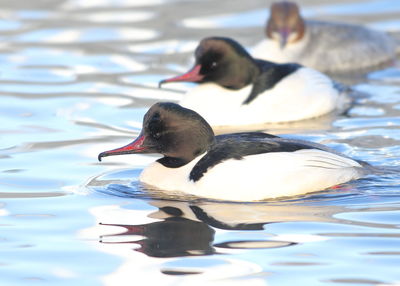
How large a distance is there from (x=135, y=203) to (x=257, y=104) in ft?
11.9

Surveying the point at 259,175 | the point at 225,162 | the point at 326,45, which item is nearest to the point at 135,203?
the point at 225,162

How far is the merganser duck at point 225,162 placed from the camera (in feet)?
27.6

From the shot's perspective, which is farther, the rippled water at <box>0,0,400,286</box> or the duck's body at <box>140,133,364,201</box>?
the duck's body at <box>140,133,364,201</box>

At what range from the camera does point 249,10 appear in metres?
17.9

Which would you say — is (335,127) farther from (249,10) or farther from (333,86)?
(249,10)

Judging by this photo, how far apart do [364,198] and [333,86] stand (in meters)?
4.41

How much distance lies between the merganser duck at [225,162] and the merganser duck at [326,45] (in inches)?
232

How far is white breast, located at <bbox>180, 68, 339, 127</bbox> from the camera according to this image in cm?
1180

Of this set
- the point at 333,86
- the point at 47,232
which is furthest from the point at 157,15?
the point at 47,232

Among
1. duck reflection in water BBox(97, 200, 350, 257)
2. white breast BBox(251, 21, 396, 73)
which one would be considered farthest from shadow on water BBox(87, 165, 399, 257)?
white breast BBox(251, 21, 396, 73)

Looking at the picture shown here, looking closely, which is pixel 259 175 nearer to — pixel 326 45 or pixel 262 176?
pixel 262 176

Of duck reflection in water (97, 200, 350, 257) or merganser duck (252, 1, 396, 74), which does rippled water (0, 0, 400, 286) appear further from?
merganser duck (252, 1, 396, 74)

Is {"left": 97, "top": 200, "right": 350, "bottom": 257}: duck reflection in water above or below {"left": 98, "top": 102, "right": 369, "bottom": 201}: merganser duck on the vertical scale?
below

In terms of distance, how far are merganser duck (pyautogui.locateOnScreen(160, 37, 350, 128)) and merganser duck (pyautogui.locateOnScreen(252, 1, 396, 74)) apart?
241 centimetres
